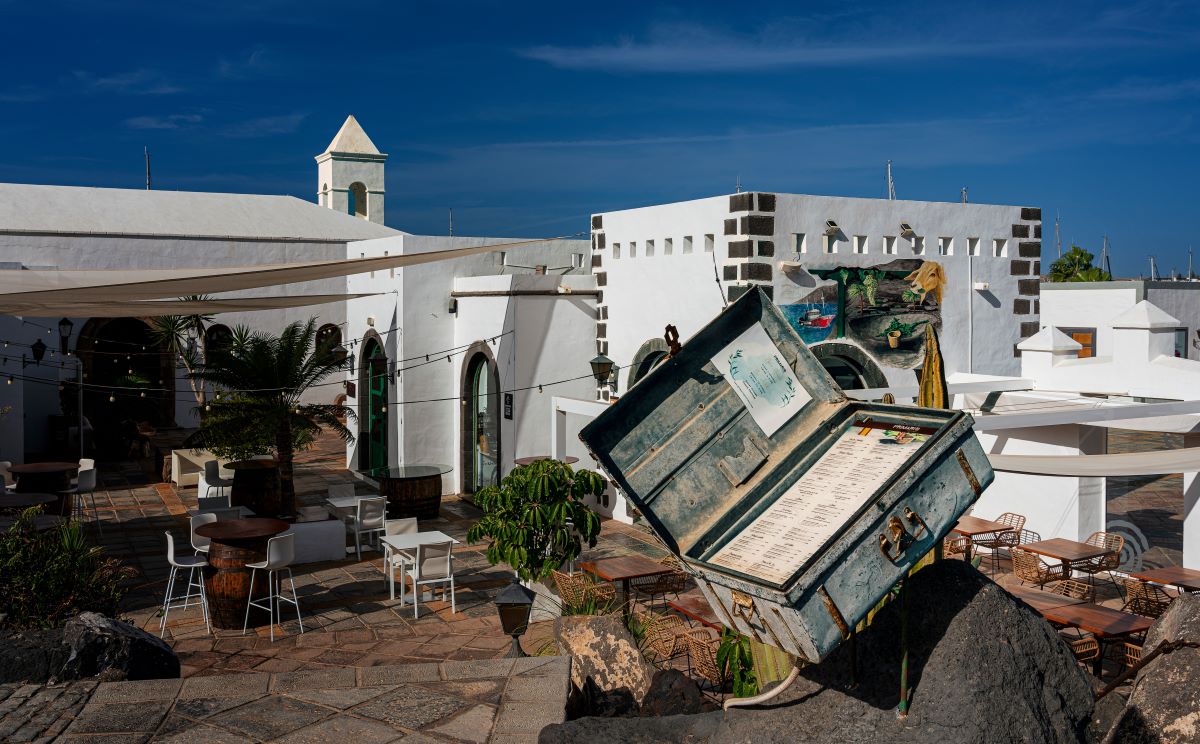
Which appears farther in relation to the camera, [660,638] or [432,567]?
[432,567]

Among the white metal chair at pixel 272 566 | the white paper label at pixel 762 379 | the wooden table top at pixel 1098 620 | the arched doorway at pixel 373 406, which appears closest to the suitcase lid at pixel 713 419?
the white paper label at pixel 762 379

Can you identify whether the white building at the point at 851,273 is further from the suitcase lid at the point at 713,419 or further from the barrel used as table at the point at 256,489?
the suitcase lid at the point at 713,419

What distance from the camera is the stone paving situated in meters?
4.51

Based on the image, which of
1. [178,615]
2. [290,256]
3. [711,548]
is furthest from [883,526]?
[290,256]

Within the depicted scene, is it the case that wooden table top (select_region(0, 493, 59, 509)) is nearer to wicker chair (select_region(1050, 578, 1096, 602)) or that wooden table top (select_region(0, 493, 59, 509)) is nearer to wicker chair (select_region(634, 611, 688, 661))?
wicker chair (select_region(634, 611, 688, 661))

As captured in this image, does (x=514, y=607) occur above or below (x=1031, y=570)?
above

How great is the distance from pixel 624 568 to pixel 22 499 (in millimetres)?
7209

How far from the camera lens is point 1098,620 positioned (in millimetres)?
7254

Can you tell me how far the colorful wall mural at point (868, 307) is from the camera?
11820 mm

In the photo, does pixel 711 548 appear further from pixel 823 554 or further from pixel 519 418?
pixel 519 418

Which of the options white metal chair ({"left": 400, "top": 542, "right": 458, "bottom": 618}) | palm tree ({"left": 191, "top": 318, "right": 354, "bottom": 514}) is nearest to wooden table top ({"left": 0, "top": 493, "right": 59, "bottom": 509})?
palm tree ({"left": 191, "top": 318, "right": 354, "bottom": 514})

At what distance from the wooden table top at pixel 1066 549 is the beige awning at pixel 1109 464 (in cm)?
166

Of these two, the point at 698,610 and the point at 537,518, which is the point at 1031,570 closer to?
the point at 698,610

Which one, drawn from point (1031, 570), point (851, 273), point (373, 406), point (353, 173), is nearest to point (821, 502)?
point (1031, 570)
